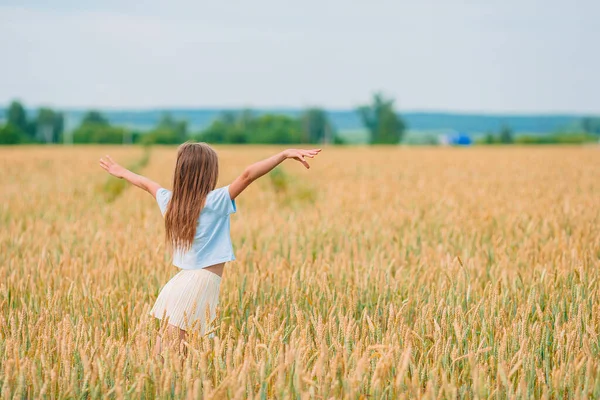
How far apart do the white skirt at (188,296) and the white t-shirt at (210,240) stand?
5cm

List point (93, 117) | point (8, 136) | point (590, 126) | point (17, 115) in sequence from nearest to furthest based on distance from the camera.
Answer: point (8, 136) → point (17, 115) → point (93, 117) → point (590, 126)

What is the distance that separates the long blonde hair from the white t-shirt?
0.14ft

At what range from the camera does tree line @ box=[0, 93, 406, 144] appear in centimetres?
8594

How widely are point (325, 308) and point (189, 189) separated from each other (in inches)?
33.7

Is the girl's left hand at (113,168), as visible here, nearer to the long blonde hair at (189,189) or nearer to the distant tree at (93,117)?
the long blonde hair at (189,189)

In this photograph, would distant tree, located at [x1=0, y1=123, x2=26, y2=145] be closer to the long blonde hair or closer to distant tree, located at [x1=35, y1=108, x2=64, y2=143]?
distant tree, located at [x1=35, y1=108, x2=64, y2=143]

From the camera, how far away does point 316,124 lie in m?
113

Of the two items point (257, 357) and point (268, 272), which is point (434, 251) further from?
point (257, 357)

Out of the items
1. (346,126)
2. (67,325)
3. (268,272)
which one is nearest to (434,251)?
(268,272)

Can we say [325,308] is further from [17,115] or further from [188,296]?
[17,115]

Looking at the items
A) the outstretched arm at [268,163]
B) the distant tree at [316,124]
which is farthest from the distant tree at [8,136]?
the outstretched arm at [268,163]

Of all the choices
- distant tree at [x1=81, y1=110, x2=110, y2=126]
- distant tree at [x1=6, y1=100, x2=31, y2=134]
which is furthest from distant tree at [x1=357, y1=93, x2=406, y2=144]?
distant tree at [x1=6, y1=100, x2=31, y2=134]

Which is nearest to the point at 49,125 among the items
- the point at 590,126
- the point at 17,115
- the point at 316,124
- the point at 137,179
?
the point at 17,115

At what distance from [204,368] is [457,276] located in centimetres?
193
